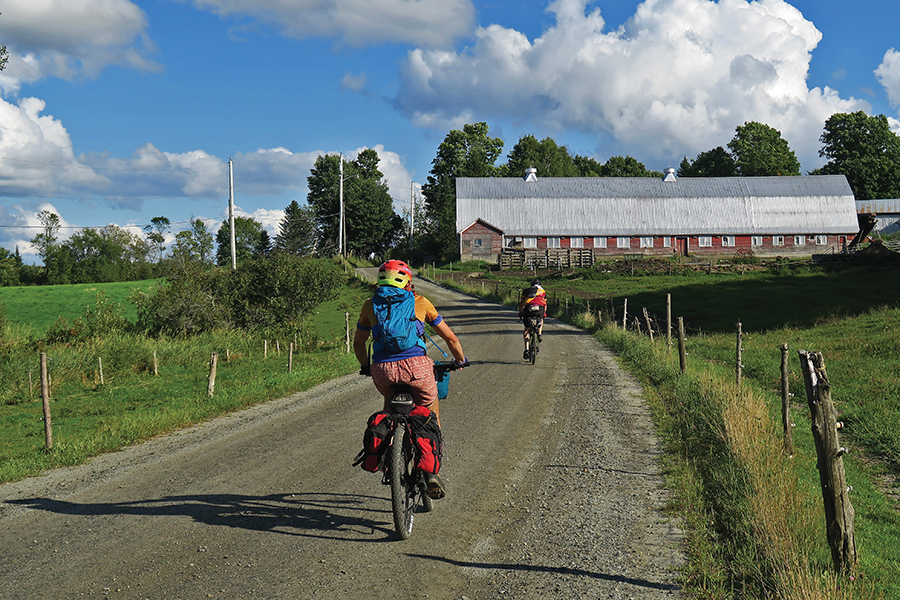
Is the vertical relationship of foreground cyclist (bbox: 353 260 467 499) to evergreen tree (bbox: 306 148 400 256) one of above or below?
below

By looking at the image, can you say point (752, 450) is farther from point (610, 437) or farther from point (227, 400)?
point (227, 400)

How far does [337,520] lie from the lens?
6.19 metres

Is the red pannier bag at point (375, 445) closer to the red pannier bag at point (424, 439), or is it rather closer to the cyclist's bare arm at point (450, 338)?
the red pannier bag at point (424, 439)

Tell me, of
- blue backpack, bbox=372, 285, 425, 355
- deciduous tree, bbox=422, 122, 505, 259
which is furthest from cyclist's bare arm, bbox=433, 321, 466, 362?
deciduous tree, bbox=422, 122, 505, 259

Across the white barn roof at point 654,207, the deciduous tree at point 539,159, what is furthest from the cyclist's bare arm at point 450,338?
the deciduous tree at point 539,159

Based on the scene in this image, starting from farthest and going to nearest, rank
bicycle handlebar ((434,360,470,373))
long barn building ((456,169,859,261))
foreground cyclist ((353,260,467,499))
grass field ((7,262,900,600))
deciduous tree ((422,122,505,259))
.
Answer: deciduous tree ((422,122,505,259)), long barn building ((456,169,859,261)), bicycle handlebar ((434,360,470,373)), foreground cyclist ((353,260,467,499)), grass field ((7,262,900,600))

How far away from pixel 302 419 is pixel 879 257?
5749 cm

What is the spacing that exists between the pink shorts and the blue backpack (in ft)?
0.37

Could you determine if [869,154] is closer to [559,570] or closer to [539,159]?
[539,159]

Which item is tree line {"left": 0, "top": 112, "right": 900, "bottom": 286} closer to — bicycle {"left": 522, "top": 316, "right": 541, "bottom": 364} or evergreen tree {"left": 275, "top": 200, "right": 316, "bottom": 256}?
evergreen tree {"left": 275, "top": 200, "right": 316, "bottom": 256}

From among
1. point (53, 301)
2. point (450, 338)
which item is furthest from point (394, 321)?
point (53, 301)

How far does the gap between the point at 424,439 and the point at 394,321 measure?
1.03m

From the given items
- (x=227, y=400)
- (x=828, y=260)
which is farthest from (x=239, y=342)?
(x=828, y=260)

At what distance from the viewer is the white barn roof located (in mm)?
72188
